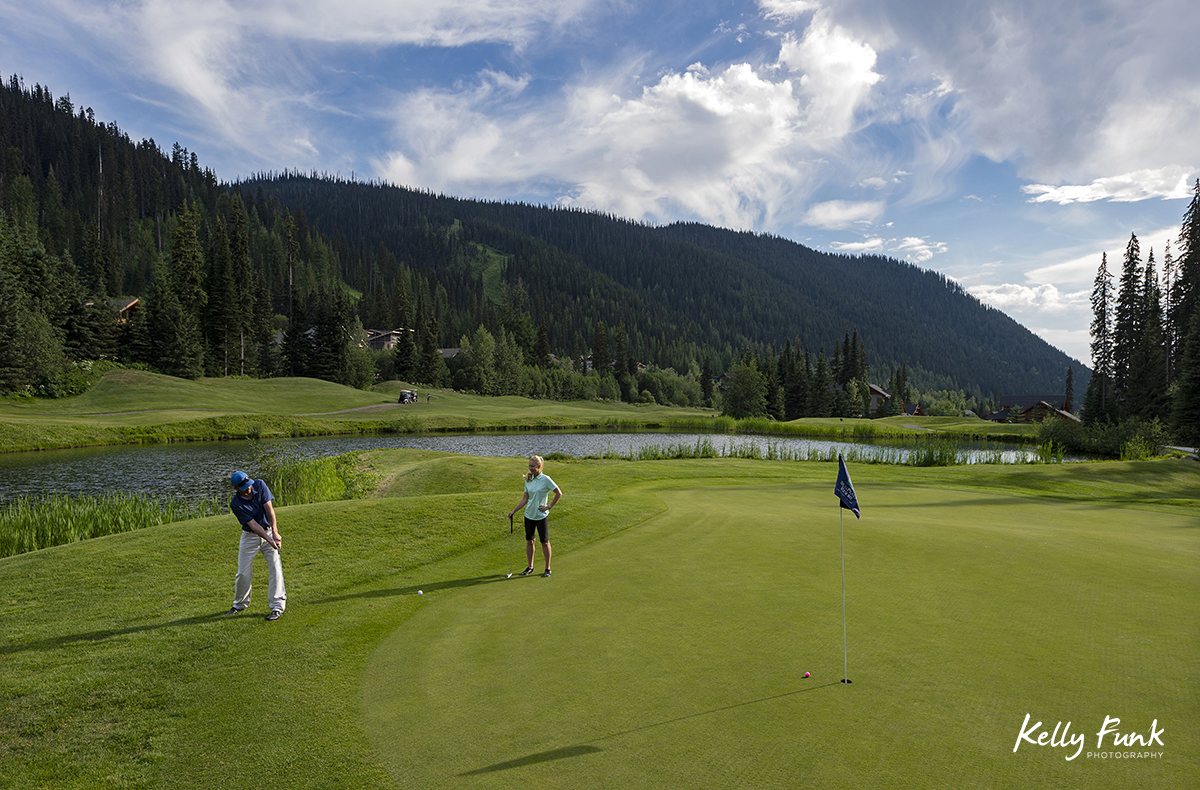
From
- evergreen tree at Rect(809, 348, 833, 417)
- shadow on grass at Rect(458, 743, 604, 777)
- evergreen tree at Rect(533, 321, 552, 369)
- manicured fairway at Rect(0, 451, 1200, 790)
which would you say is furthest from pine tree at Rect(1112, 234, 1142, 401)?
evergreen tree at Rect(533, 321, 552, 369)

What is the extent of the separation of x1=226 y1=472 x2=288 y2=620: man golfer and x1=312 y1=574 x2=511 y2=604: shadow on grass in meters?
0.76

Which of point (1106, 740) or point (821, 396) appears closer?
point (1106, 740)

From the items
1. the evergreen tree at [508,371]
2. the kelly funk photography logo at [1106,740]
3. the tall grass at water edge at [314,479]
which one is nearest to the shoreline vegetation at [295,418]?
the evergreen tree at [508,371]

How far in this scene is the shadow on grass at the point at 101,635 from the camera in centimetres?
833

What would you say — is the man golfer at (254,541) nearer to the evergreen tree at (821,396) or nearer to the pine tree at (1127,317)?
the pine tree at (1127,317)

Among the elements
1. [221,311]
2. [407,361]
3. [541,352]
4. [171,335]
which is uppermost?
[541,352]

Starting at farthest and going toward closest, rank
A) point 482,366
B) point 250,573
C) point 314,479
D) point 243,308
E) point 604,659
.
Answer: point 482,366
point 243,308
point 314,479
point 250,573
point 604,659

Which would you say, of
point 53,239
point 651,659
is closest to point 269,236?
point 53,239

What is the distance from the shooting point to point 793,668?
22.6 ft

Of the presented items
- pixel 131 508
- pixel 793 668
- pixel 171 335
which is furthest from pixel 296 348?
pixel 793 668

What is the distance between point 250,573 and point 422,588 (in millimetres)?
2632

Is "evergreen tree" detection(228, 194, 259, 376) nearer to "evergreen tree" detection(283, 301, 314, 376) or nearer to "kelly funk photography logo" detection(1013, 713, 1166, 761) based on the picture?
"evergreen tree" detection(283, 301, 314, 376)

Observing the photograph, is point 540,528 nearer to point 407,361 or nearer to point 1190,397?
point 1190,397

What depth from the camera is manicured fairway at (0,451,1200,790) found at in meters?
5.28
